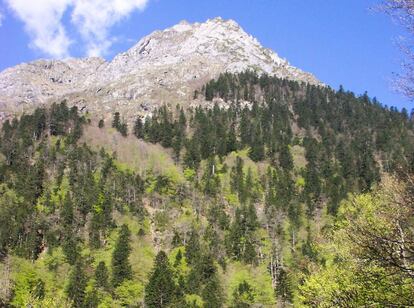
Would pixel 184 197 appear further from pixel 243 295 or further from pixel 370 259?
pixel 370 259

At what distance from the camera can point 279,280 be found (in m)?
84.2

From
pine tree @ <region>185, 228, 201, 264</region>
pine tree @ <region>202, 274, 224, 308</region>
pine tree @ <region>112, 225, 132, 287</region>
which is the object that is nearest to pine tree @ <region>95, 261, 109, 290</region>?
pine tree @ <region>112, 225, 132, 287</region>

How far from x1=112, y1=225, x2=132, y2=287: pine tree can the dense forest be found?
0.86ft

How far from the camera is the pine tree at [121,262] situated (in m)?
83.2

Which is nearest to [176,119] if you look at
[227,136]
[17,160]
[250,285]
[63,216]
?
[227,136]

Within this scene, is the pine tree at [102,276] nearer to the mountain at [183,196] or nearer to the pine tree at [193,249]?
the mountain at [183,196]

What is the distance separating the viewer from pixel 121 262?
87062 millimetres

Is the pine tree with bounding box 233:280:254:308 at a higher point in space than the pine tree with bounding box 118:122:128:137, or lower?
lower

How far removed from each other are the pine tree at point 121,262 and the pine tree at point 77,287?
5.51 meters

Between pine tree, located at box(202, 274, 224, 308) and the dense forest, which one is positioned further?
the dense forest

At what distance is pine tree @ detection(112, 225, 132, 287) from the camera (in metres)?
83.2

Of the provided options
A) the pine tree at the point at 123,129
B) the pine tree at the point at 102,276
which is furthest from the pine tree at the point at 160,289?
the pine tree at the point at 123,129

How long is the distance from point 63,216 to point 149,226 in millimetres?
20859

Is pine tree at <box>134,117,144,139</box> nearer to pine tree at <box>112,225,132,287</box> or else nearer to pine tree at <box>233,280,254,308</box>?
pine tree at <box>112,225,132,287</box>
